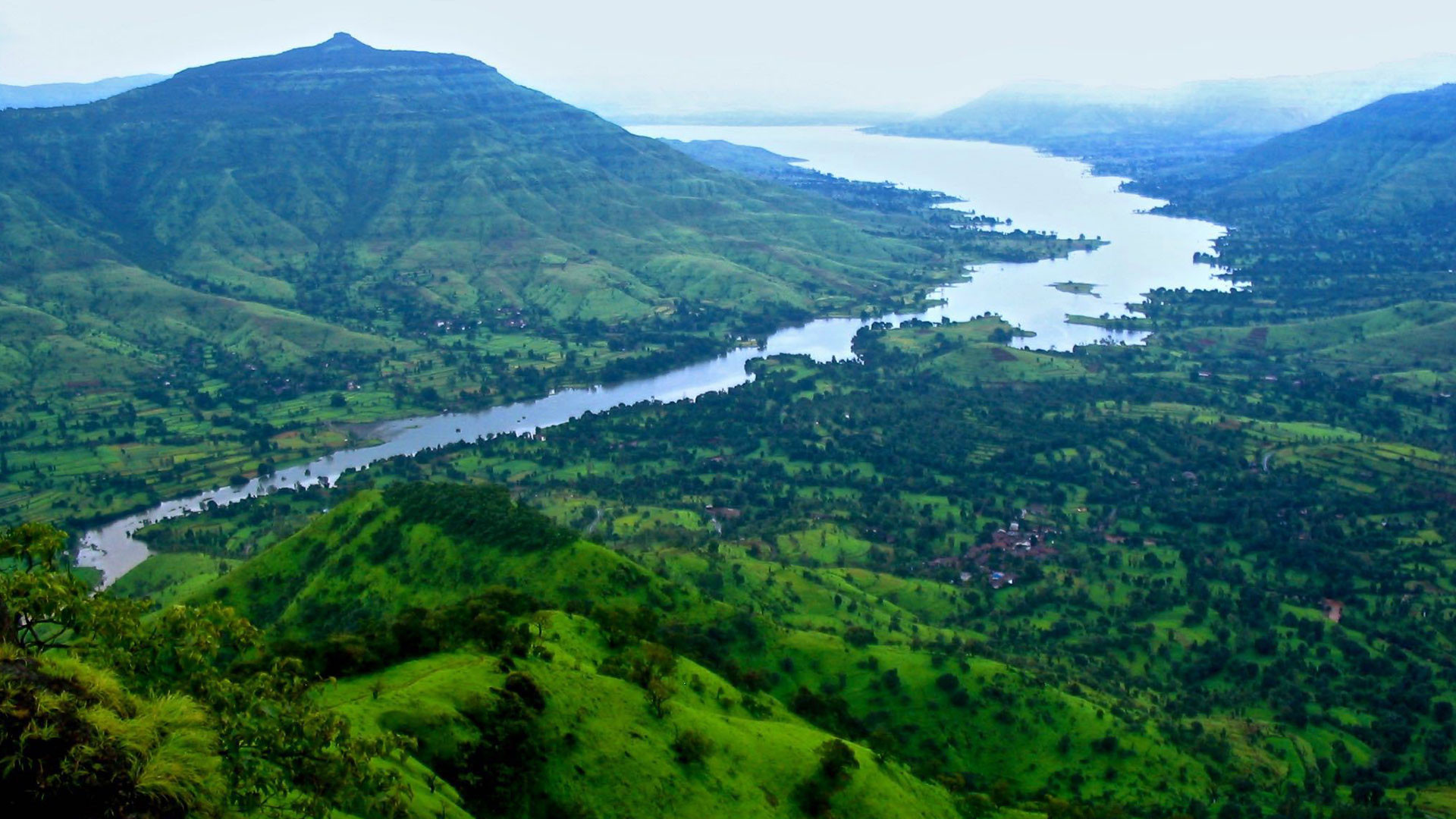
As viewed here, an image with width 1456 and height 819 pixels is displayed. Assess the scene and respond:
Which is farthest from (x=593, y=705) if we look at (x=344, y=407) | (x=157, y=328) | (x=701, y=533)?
(x=157, y=328)

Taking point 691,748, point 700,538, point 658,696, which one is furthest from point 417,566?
point 691,748

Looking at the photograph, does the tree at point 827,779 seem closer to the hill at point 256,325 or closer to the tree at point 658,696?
the tree at point 658,696

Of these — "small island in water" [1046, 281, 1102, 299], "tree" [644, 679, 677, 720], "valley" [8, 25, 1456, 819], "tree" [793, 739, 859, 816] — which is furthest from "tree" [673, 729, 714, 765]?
"small island in water" [1046, 281, 1102, 299]

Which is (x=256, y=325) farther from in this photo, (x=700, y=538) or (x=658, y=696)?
(x=658, y=696)

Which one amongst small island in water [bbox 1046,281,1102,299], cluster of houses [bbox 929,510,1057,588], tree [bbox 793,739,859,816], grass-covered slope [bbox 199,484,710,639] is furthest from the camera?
small island in water [bbox 1046,281,1102,299]

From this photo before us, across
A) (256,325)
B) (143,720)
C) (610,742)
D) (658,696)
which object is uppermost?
(143,720)

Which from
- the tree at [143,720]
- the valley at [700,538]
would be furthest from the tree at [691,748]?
the tree at [143,720]

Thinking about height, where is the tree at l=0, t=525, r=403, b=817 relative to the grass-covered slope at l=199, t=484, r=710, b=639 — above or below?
above

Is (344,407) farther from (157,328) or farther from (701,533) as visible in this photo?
(701,533)

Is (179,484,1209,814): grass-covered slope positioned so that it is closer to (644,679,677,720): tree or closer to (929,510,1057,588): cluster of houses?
(644,679,677,720): tree
